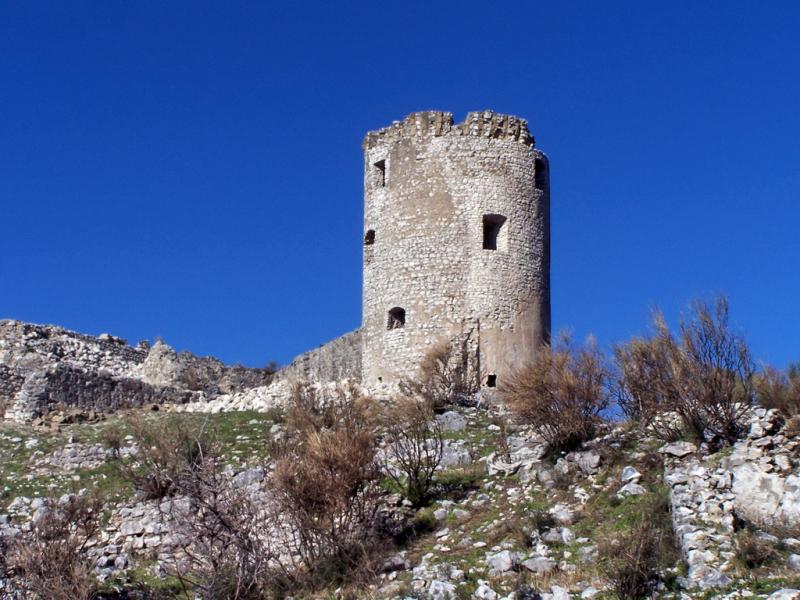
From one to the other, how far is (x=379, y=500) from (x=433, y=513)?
73 cm

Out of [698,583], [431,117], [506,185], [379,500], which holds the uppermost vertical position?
[431,117]

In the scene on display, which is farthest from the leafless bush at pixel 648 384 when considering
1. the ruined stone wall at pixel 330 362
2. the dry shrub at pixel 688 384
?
the ruined stone wall at pixel 330 362

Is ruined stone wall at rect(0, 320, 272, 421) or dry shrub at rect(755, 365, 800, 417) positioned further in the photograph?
ruined stone wall at rect(0, 320, 272, 421)

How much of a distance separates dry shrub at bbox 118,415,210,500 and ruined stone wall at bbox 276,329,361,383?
6.06 metres

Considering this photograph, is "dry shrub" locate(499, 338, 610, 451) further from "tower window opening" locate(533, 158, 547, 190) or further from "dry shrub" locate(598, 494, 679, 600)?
"tower window opening" locate(533, 158, 547, 190)

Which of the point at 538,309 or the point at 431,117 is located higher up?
the point at 431,117

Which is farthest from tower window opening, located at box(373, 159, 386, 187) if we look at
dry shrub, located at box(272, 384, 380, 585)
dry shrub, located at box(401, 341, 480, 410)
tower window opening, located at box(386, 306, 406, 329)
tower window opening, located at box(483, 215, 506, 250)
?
dry shrub, located at box(272, 384, 380, 585)

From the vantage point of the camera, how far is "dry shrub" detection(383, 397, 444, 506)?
14.6 metres

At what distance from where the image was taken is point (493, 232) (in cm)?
2034

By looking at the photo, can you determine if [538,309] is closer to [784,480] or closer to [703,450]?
[703,450]

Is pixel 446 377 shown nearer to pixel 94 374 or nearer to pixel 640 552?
pixel 94 374

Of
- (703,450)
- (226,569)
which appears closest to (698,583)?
(703,450)

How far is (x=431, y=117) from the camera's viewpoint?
20.7 m

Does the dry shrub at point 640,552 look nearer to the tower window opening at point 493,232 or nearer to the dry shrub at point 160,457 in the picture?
the dry shrub at point 160,457
